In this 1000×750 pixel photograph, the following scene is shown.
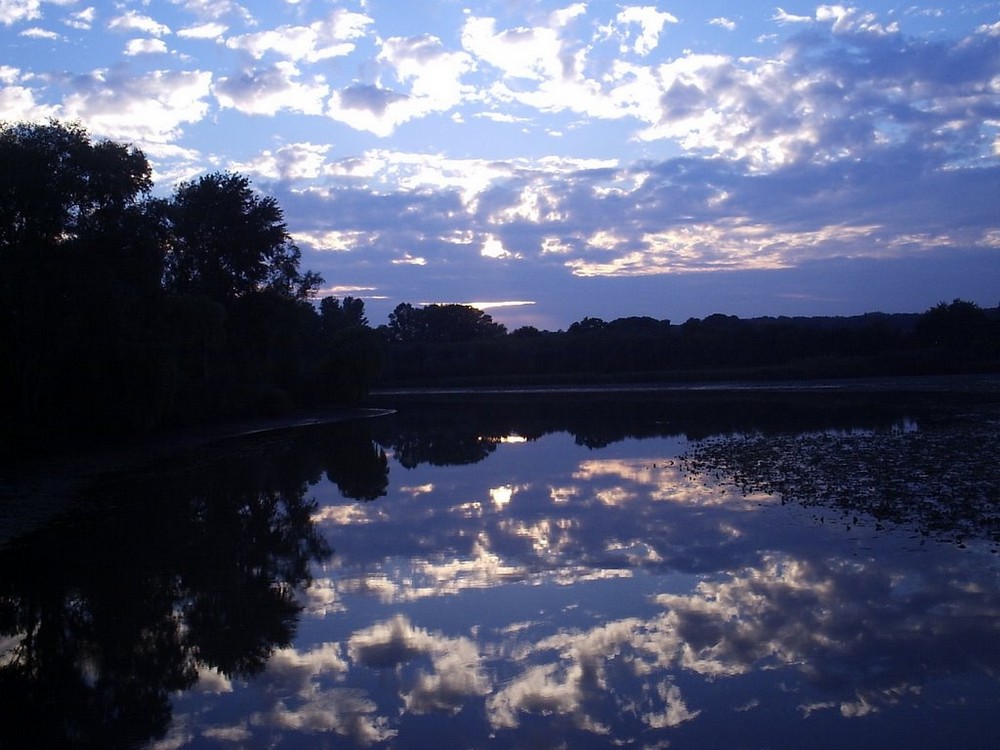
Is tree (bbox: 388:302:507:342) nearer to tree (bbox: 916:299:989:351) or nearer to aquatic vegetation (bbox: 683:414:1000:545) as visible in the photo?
tree (bbox: 916:299:989:351)

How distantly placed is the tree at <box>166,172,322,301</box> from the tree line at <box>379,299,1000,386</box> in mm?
40374

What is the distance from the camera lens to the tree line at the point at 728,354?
79.5 metres

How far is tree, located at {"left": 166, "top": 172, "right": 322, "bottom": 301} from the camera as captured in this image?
48.3 m

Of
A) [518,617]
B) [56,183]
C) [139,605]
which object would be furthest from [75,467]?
[518,617]

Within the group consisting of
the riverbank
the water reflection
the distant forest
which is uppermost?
the distant forest

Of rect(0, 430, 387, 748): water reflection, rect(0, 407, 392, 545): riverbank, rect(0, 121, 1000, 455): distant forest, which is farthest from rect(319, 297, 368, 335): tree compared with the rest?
rect(0, 430, 387, 748): water reflection

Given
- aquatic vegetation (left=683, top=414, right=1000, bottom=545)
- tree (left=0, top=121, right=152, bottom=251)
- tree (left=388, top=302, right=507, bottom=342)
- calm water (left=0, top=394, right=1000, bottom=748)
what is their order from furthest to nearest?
tree (left=388, top=302, right=507, bottom=342) → tree (left=0, top=121, right=152, bottom=251) → aquatic vegetation (left=683, top=414, right=1000, bottom=545) → calm water (left=0, top=394, right=1000, bottom=748)

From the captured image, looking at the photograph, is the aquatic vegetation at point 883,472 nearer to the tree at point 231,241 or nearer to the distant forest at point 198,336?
the distant forest at point 198,336

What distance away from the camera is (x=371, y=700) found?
703 centimetres

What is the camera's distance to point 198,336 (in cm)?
3691

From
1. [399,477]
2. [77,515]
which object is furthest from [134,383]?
[77,515]

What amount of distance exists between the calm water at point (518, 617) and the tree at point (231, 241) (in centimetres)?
3104

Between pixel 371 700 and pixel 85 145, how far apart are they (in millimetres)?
25044

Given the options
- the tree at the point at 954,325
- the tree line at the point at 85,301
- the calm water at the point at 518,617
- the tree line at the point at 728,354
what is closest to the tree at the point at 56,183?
the tree line at the point at 85,301
